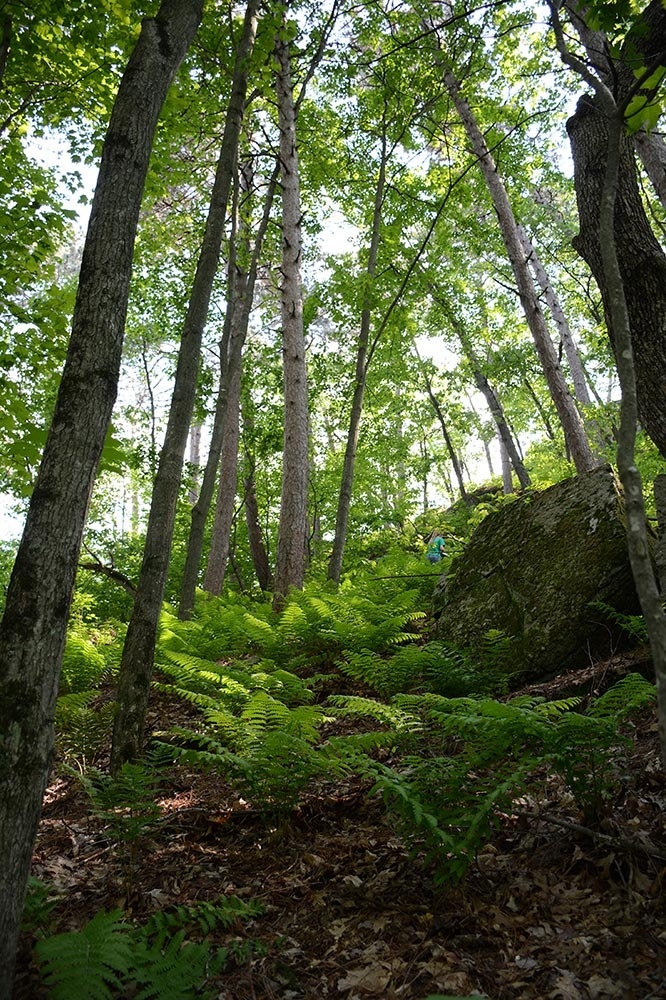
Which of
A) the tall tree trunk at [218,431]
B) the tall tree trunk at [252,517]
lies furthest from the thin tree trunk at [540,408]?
the tall tree trunk at [218,431]

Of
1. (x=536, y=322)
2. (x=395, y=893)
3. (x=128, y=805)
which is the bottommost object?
(x=395, y=893)

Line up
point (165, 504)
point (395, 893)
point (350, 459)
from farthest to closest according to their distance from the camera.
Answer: point (350, 459) → point (165, 504) → point (395, 893)

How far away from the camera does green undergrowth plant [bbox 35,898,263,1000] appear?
187 centimetres

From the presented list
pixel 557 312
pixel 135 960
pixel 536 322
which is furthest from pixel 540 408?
pixel 135 960

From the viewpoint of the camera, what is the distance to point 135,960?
2.11 metres

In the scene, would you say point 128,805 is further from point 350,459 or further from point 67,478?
point 350,459

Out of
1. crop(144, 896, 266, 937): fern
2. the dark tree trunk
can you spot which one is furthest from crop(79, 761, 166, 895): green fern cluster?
the dark tree trunk

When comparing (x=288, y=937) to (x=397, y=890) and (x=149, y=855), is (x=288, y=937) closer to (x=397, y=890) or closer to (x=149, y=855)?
(x=397, y=890)

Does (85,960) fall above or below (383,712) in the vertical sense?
below

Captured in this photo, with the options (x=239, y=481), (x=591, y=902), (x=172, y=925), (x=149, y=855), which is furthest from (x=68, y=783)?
(x=239, y=481)

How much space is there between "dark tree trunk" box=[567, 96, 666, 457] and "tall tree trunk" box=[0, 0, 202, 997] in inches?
131

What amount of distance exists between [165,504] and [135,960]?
9.10ft

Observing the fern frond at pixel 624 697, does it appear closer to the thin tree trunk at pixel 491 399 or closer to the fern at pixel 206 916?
the fern at pixel 206 916

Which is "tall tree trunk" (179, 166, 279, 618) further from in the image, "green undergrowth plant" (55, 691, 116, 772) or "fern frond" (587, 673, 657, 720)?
"fern frond" (587, 673, 657, 720)
